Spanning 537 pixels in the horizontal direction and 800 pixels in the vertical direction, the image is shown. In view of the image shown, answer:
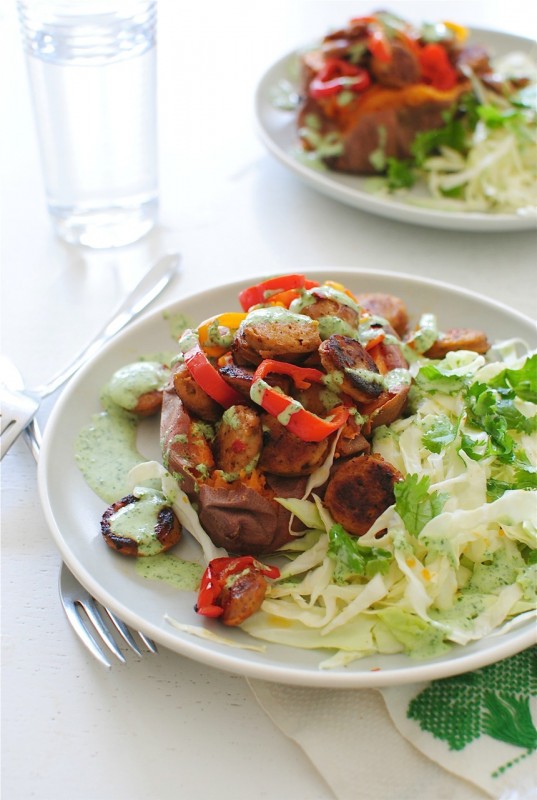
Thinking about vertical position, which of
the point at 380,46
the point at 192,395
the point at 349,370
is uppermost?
the point at 380,46

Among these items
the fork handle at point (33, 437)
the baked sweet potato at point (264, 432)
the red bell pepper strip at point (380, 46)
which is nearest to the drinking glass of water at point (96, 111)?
the red bell pepper strip at point (380, 46)

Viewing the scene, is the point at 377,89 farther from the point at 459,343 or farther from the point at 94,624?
the point at 94,624

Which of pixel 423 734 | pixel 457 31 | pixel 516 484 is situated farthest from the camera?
pixel 457 31

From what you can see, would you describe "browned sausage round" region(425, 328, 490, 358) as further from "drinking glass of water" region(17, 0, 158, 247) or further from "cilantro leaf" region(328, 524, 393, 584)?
"drinking glass of water" region(17, 0, 158, 247)

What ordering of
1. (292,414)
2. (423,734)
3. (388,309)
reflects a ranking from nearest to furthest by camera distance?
1. (423,734)
2. (292,414)
3. (388,309)

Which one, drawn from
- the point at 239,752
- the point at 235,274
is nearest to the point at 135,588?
the point at 239,752

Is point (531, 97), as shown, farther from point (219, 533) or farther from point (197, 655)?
point (197, 655)

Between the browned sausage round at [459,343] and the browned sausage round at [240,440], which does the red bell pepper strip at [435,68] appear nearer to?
the browned sausage round at [459,343]

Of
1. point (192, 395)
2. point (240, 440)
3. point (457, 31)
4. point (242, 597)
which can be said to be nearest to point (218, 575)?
point (242, 597)
